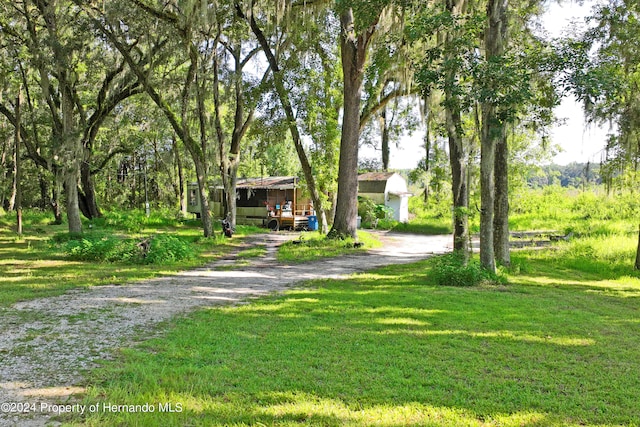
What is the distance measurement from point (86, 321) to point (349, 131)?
1196cm

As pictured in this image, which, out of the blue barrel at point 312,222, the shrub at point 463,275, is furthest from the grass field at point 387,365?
the blue barrel at point 312,222

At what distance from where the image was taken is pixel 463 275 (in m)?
9.57

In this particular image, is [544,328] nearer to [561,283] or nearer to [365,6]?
[561,283]

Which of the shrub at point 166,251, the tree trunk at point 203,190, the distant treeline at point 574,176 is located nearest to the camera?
the shrub at point 166,251

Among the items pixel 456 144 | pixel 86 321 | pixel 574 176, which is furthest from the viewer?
pixel 574 176

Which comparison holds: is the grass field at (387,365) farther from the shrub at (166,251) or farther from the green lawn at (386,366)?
the shrub at (166,251)

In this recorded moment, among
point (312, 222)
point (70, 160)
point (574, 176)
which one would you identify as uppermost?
point (70, 160)

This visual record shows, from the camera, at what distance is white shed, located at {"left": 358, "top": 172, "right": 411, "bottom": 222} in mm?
30047

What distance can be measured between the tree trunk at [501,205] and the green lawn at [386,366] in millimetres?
3743

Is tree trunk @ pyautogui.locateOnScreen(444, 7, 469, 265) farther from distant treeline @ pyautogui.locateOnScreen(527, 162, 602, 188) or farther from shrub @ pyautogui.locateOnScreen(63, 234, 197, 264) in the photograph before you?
shrub @ pyautogui.locateOnScreen(63, 234, 197, 264)

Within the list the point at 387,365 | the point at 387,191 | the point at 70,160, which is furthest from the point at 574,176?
the point at 70,160

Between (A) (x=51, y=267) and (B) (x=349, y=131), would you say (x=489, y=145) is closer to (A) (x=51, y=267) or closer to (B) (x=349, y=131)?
(B) (x=349, y=131)

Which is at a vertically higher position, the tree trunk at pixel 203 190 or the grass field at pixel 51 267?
the tree trunk at pixel 203 190

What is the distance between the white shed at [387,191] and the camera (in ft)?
98.6
